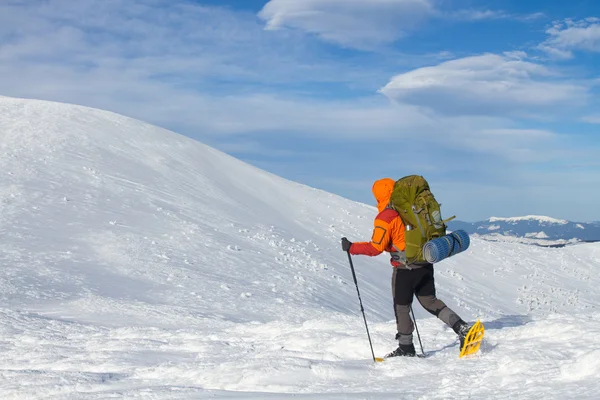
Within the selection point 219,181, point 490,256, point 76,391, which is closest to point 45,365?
point 76,391

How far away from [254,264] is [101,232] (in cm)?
501

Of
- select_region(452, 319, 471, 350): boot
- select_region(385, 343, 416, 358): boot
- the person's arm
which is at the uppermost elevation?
the person's arm

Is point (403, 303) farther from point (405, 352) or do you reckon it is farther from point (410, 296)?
point (405, 352)

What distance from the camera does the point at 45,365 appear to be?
736 cm

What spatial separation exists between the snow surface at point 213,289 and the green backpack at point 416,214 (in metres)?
1.34

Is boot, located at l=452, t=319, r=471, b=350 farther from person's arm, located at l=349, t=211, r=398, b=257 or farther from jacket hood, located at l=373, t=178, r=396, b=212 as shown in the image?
jacket hood, located at l=373, t=178, r=396, b=212

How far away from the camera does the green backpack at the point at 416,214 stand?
677cm

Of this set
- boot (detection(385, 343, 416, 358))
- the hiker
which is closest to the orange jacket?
the hiker

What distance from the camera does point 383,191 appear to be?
712 cm

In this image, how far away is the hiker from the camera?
684 cm

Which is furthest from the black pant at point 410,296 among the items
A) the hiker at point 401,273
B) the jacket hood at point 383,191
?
the jacket hood at point 383,191

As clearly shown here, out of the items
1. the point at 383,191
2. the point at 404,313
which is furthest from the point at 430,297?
the point at 383,191

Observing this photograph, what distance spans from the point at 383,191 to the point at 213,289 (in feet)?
30.1

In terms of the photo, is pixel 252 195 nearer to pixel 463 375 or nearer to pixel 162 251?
pixel 162 251
